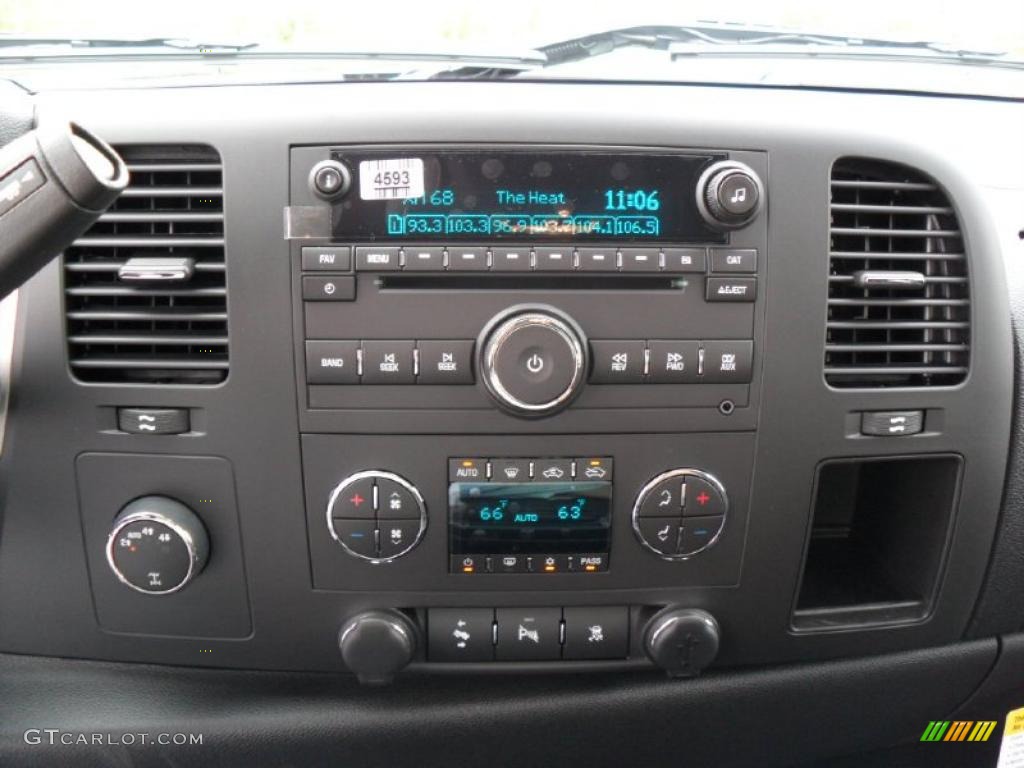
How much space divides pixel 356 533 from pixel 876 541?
896 millimetres

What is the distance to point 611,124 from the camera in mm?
1127

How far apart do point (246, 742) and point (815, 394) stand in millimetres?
975

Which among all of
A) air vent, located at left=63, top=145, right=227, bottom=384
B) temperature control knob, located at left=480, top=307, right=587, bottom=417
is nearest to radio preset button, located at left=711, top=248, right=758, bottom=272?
temperature control knob, located at left=480, top=307, right=587, bottom=417

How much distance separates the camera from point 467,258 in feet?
3.63

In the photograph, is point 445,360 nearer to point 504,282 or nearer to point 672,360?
point 504,282

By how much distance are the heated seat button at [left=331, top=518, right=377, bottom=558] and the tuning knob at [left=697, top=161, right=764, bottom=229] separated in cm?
61

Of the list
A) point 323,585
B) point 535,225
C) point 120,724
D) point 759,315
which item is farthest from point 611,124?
point 120,724

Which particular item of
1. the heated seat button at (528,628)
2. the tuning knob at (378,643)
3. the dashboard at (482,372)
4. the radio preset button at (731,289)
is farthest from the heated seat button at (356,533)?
the radio preset button at (731,289)

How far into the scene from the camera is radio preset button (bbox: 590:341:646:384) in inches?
44.9

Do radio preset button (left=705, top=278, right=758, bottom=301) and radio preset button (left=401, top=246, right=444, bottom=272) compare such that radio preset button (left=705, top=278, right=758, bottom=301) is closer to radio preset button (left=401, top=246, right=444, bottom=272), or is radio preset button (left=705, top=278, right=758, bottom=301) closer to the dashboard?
the dashboard

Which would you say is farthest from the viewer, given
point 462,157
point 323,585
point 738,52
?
point 738,52

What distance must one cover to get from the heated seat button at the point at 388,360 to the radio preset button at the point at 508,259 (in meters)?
Result: 0.15

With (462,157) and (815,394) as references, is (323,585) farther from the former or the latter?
(815,394)

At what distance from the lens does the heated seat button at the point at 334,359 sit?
1.13 metres
